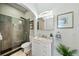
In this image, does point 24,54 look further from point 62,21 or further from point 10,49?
point 62,21

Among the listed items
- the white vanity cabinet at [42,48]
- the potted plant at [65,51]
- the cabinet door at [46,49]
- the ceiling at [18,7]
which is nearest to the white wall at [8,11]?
the ceiling at [18,7]

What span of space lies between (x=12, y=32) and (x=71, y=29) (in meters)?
0.90

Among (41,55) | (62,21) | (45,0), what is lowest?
(41,55)

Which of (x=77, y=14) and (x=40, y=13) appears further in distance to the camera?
(x=40, y=13)

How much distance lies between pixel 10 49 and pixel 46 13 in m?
0.79

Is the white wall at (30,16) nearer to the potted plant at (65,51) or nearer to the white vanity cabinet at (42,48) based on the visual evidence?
the white vanity cabinet at (42,48)

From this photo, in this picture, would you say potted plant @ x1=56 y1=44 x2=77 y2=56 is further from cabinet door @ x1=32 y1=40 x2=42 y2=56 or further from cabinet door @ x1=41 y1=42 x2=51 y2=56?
cabinet door @ x1=32 y1=40 x2=42 y2=56

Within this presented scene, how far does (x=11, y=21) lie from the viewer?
1.82 metres

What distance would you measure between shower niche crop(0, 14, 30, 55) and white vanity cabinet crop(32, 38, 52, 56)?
0.65ft

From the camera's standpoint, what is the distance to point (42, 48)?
184 centimetres

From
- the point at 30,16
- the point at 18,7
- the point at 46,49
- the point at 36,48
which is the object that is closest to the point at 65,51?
the point at 46,49

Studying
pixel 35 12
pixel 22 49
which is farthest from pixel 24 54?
pixel 35 12

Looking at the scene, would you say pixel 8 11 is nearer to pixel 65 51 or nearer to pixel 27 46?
pixel 27 46

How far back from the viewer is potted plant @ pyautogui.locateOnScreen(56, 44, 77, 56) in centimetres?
176
